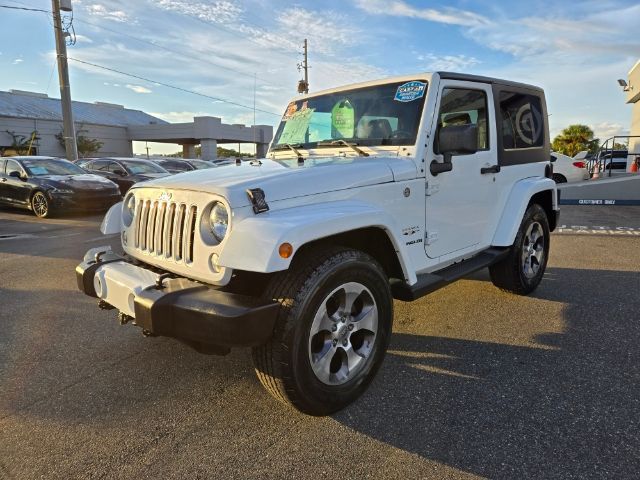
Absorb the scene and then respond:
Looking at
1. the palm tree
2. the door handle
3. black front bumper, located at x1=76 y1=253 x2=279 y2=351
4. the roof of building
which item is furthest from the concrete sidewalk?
the roof of building

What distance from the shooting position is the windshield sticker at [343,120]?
3773mm

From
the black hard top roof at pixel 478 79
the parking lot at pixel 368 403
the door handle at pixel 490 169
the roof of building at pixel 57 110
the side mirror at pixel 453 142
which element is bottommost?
the parking lot at pixel 368 403

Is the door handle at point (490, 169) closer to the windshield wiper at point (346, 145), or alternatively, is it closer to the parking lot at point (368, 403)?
the windshield wiper at point (346, 145)

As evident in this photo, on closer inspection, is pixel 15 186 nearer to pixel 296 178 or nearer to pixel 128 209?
pixel 128 209

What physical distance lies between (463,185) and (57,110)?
46777 millimetres

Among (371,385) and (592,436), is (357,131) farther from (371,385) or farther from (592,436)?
(592,436)

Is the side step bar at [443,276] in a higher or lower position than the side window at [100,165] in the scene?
lower

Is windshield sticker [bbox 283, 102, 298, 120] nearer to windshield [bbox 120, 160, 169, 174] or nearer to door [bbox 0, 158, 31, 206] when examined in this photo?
door [bbox 0, 158, 31, 206]

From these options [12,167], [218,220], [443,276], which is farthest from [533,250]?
[12,167]

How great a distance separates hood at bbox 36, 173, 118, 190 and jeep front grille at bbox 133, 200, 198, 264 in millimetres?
9556

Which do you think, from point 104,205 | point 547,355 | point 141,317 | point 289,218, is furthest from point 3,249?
point 547,355

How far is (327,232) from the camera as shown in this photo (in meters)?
2.46

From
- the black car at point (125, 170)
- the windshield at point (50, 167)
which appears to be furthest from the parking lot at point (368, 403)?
the black car at point (125, 170)

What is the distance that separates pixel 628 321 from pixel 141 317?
3859 millimetres
